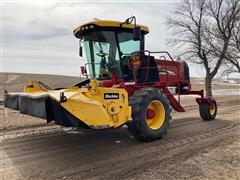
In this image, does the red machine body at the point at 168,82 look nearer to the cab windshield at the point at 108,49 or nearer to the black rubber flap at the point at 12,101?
the cab windshield at the point at 108,49

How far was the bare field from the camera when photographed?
459cm

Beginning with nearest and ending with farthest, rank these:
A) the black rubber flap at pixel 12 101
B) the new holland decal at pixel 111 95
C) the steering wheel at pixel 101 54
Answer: the new holland decal at pixel 111 95, the black rubber flap at pixel 12 101, the steering wheel at pixel 101 54

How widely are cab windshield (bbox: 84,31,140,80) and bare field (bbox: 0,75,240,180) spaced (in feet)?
5.75

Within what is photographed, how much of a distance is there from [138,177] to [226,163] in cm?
170

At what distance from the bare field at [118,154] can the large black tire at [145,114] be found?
231 millimetres

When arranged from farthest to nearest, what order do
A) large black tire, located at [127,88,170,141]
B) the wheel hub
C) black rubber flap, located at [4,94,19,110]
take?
black rubber flap, located at [4,94,19,110], the wheel hub, large black tire, located at [127,88,170,141]

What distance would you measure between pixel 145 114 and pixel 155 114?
81 cm

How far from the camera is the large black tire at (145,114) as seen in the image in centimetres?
602

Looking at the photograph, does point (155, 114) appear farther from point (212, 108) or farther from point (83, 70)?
point (212, 108)

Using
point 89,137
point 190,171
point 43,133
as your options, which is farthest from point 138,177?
point 43,133

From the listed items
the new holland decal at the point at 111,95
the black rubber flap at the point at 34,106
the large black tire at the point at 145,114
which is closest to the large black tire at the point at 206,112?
the large black tire at the point at 145,114

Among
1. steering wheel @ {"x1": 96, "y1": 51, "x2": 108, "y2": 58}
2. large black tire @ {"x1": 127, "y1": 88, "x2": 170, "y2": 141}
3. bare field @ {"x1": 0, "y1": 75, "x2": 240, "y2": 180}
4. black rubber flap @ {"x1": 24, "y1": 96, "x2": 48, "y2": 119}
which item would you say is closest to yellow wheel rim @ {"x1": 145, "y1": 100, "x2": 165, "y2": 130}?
large black tire @ {"x1": 127, "y1": 88, "x2": 170, "y2": 141}

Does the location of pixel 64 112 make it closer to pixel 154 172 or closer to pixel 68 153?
pixel 68 153

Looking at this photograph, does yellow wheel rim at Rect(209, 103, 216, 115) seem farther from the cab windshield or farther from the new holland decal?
the new holland decal
